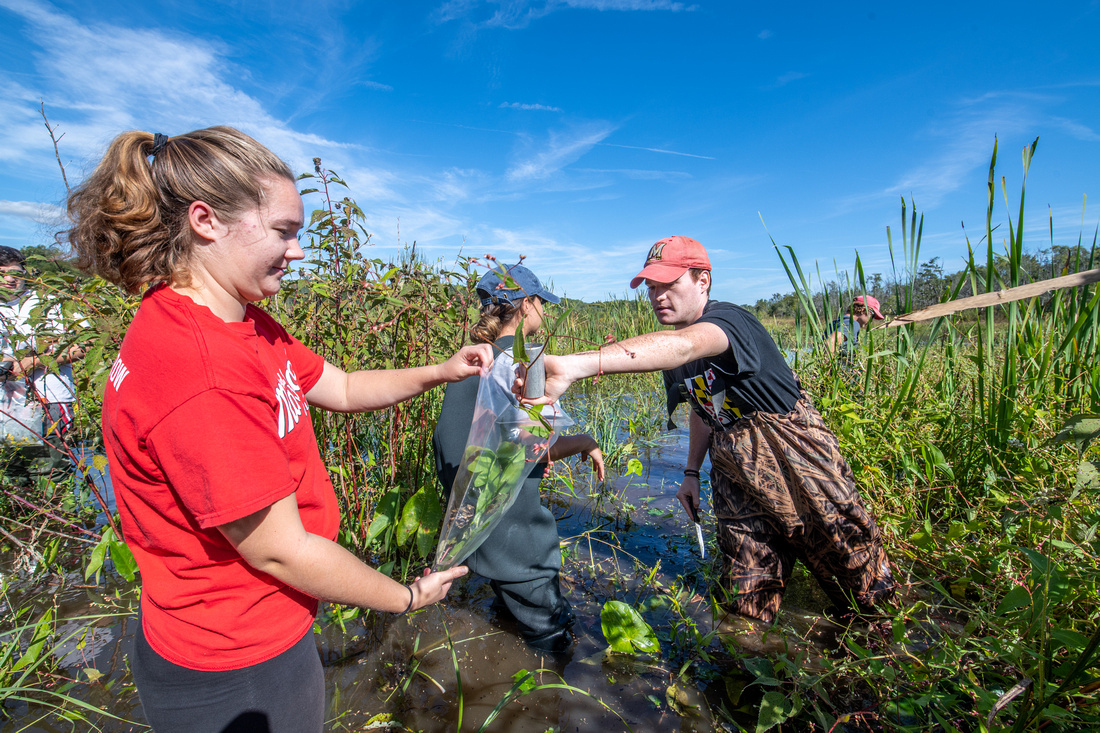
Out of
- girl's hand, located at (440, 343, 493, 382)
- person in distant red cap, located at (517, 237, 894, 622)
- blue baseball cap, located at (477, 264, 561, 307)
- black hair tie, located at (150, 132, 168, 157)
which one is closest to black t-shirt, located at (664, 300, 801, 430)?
person in distant red cap, located at (517, 237, 894, 622)

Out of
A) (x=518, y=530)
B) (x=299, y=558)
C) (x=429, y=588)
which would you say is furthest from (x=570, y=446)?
(x=299, y=558)

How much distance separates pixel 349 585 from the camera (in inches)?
38.3

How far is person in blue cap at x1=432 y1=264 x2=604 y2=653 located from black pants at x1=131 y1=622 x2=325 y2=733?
0.94m

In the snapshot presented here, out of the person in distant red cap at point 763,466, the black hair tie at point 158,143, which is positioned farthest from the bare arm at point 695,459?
the black hair tie at point 158,143

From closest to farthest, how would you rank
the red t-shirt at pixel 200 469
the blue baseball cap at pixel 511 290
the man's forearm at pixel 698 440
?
the red t-shirt at pixel 200 469, the blue baseball cap at pixel 511 290, the man's forearm at pixel 698 440

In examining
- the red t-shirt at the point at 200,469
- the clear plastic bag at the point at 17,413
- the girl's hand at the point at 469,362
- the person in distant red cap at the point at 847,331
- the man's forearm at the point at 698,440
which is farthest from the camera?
the person in distant red cap at the point at 847,331

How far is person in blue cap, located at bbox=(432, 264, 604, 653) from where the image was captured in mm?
2010

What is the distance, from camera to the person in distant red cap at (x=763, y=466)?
Result: 205 centimetres

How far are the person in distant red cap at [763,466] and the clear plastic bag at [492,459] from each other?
825 millimetres

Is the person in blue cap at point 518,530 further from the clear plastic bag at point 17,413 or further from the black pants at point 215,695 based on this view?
the clear plastic bag at point 17,413

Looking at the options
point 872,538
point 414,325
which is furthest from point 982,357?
point 414,325

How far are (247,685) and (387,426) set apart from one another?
180 centimetres

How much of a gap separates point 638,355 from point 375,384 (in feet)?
2.70

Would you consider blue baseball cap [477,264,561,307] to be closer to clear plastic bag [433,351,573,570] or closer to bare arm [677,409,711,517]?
clear plastic bag [433,351,573,570]
